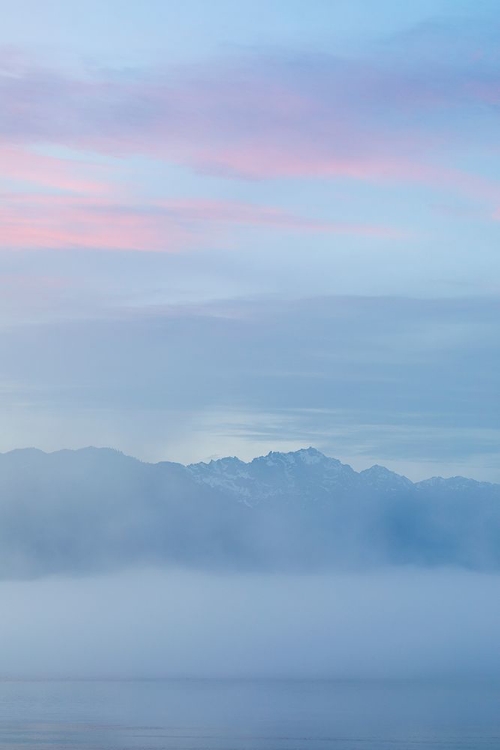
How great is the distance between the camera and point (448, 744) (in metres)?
103

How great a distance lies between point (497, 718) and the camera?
128 meters

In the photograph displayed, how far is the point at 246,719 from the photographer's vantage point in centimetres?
12600

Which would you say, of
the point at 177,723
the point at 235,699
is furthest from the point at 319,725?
the point at 235,699

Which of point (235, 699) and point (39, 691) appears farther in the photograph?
point (39, 691)

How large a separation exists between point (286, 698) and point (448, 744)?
217 ft

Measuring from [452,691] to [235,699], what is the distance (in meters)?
40.6

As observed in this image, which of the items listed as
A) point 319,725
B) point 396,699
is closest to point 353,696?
point 396,699

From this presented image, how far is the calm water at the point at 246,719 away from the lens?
104062 millimetres

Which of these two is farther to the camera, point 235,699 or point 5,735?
point 235,699

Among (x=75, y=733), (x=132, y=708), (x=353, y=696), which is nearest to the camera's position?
(x=75, y=733)

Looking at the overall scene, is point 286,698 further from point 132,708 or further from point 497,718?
point 497,718

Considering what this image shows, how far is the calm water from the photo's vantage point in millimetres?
104062

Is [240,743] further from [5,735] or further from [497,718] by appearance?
[497,718]

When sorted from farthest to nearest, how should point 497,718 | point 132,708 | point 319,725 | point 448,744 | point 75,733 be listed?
1. point 132,708
2. point 497,718
3. point 319,725
4. point 75,733
5. point 448,744
